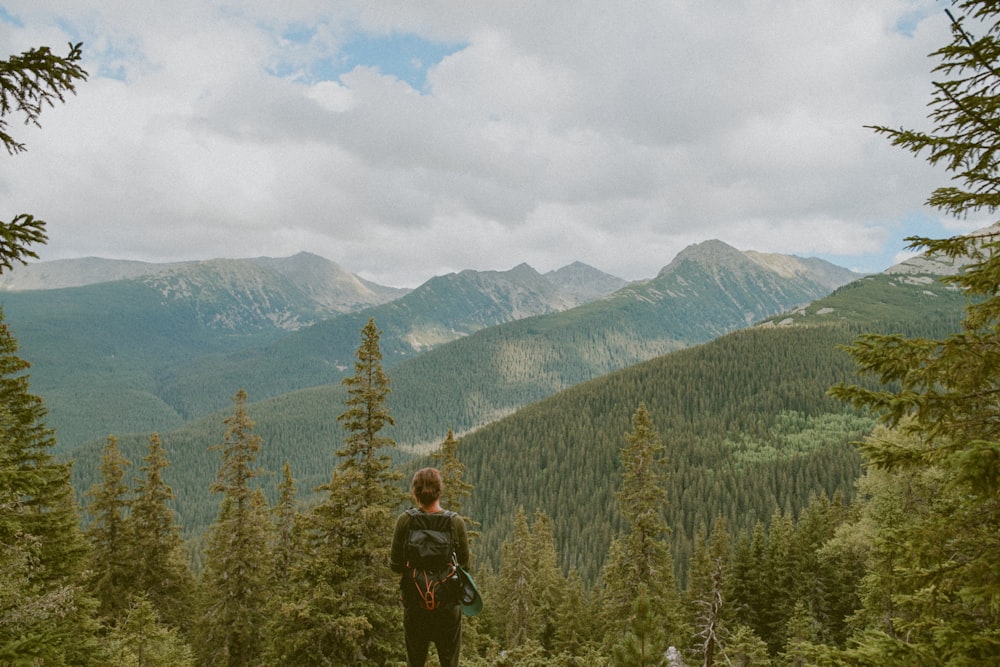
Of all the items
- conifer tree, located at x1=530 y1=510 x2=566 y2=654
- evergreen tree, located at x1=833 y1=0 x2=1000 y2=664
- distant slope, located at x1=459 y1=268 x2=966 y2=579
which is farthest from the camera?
distant slope, located at x1=459 y1=268 x2=966 y2=579

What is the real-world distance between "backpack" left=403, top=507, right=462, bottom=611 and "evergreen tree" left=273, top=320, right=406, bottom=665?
370 inches

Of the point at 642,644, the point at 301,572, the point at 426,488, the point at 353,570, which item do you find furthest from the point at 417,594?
the point at 301,572

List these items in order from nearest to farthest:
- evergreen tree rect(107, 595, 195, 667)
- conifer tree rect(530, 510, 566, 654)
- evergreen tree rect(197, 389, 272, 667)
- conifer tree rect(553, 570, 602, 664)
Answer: evergreen tree rect(107, 595, 195, 667), evergreen tree rect(197, 389, 272, 667), conifer tree rect(553, 570, 602, 664), conifer tree rect(530, 510, 566, 654)

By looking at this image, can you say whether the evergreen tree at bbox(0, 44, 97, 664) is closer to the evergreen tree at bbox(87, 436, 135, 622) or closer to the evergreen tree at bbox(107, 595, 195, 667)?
the evergreen tree at bbox(107, 595, 195, 667)

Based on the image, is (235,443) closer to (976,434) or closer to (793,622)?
(976,434)

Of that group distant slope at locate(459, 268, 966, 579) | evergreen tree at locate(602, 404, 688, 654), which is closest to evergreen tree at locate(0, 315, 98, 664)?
evergreen tree at locate(602, 404, 688, 654)

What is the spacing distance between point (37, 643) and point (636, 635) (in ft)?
35.2

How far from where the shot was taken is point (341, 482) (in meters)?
16.8

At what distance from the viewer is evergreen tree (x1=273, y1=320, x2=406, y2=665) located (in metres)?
15.7

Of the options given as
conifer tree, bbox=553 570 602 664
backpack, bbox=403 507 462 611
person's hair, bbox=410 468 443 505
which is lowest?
conifer tree, bbox=553 570 602 664

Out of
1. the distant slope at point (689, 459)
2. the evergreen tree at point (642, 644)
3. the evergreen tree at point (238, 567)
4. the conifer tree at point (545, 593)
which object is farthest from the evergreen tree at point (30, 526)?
the distant slope at point (689, 459)

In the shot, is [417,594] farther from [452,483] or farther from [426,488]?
[452,483]

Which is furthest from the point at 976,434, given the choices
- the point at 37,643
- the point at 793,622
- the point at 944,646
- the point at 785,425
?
the point at 785,425

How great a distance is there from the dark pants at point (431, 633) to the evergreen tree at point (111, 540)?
25694 mm
